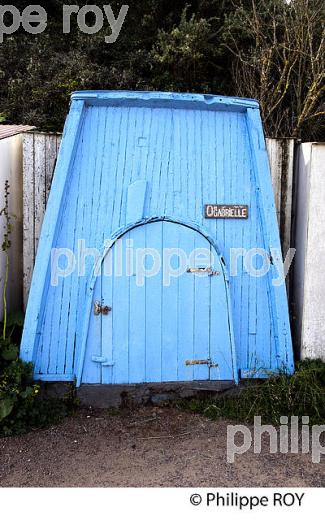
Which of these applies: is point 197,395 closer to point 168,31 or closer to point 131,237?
→ point 131,237

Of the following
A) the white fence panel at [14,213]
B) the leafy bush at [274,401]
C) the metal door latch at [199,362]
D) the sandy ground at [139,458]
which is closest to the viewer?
the sandy ground at [139,458]

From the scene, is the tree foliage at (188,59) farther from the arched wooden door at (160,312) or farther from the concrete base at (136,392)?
the concrete base at (136,392)

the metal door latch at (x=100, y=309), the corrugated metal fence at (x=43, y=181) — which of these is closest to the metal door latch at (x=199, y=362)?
the metal door latch at (x=100, y=309)

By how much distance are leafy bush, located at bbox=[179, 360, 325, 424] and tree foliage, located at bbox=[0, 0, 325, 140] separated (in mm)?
4757

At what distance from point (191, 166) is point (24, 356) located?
2.28 metres

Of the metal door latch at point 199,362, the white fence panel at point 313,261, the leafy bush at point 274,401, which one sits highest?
the white fence panel at point 313,261

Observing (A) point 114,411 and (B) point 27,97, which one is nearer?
(A) point 114,411

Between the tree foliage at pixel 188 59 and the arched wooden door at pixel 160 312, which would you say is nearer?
the arched wooden door at pixel 160 312

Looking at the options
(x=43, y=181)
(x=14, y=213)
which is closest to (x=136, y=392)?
(x=14, y=213)

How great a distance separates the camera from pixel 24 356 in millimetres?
4293

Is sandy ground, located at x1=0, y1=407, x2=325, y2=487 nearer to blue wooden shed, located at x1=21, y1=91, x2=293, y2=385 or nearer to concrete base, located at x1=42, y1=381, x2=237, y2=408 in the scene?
concrete base, located at x1=42, y1=381, x2=237, y2=408

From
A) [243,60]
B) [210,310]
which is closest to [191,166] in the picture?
[210,310]

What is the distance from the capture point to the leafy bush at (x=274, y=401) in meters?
4.31
